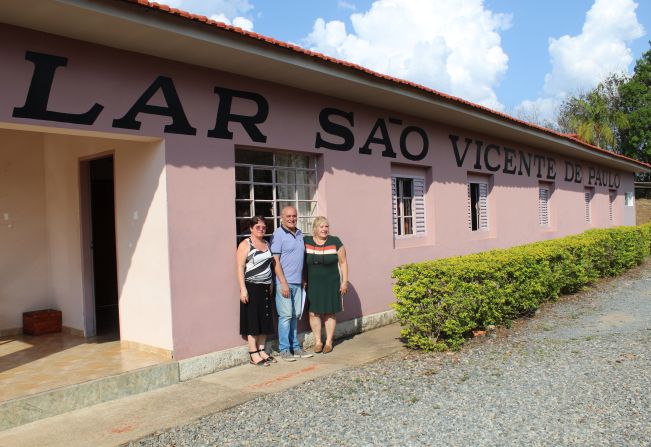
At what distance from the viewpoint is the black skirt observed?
606 centimetres

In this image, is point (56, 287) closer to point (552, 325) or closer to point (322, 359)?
point (322, 359)

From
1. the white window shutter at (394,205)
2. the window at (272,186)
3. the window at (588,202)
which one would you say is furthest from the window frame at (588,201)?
the window at (272,186)

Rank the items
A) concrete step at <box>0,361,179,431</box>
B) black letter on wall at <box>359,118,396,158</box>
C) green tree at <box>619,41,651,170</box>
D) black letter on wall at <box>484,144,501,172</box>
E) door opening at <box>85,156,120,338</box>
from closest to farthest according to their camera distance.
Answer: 1. concrete step at <box>0,361,179,431</box>
2. door opening at <box>85,156,120,338</box>
3. black letter on wall at <box>359,118,396,158</box>
4. black letter on wall at <box>484,144,501,172</box>
5. green tree at <box>619,41,651,170</box>

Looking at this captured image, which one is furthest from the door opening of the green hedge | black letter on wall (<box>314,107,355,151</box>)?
the green hedge

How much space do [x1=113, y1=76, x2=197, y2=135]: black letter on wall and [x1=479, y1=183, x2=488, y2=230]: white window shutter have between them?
24.7 feet

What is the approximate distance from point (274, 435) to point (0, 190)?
5.19 meters

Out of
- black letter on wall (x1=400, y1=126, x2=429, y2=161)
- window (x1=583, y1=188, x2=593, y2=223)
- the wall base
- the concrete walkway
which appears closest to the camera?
the concrete walkway

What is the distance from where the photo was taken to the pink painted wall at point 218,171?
16.5 ft

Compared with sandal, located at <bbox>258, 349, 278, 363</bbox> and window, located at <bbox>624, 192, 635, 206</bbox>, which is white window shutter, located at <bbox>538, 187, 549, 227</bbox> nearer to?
window, located at <bbox>624, 192, 635, 206</bbox>

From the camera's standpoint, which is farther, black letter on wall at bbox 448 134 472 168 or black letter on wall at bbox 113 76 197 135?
black letter on wall at bbox 448 134 472 168

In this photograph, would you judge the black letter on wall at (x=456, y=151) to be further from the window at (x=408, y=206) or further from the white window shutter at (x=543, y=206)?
the white window shutter at (x=543, y=206)

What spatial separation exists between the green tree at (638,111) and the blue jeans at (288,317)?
3301 centimetres

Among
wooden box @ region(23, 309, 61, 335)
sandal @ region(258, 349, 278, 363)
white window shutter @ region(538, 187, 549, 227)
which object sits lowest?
sandal @ region(258, 349, 278, 363)

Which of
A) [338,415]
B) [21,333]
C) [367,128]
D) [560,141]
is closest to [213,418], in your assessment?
[338,415]
